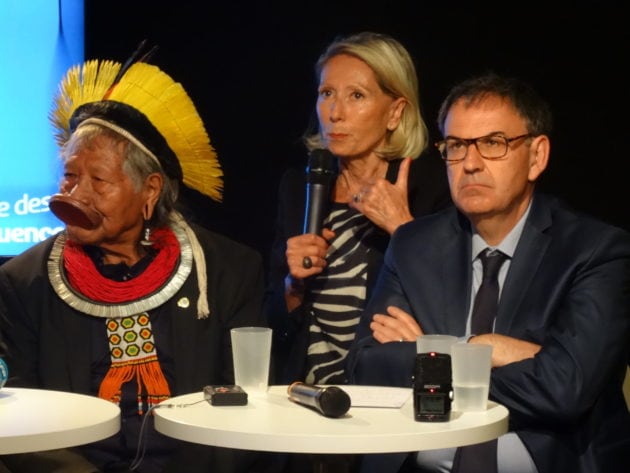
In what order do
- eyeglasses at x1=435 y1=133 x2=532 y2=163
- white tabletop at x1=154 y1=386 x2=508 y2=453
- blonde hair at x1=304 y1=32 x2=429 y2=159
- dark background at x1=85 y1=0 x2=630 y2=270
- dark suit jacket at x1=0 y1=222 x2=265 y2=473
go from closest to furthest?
1. white tabletop at x1=154 y1=386 x2=508 y2=453
2. eyeglasses at x1=435 y1=133 x2=532 y2=163
3. dark suit jacket at x1=0 y1=222 x2=265 y2=473
4. blonde hair at x1=304 y1=32 x2=429 y2=159
5. dark background at x1=85 y1=0 x2=630 y2=270

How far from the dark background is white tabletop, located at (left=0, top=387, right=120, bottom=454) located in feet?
6.05

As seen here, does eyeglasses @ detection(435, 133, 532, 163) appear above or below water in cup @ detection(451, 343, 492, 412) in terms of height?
above

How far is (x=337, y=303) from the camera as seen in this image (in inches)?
152

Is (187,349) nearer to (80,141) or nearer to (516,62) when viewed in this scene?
(80,141)

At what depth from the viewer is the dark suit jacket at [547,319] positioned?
2.94 m

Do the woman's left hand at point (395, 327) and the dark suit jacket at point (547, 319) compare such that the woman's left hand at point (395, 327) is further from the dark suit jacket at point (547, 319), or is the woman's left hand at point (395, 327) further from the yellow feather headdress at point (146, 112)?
the yellow feather headdress at point (146, 112)

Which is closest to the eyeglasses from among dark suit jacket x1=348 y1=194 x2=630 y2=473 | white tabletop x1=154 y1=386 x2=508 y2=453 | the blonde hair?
dark suit jacket x1=348 y1=194 x2=630 y2=473

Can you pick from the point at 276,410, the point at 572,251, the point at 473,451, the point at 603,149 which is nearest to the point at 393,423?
the point at 276,410

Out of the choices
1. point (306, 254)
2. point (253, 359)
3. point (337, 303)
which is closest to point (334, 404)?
point (253, 359)

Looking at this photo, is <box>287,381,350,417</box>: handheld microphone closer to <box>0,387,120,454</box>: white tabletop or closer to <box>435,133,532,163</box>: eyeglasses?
<box>0,387,120,454</box>: white tabletop

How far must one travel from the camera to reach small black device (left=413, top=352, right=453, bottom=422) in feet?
8.27

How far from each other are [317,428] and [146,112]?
1.62 m

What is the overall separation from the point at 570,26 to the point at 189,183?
165 cm

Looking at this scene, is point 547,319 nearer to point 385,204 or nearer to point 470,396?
point 470,396
